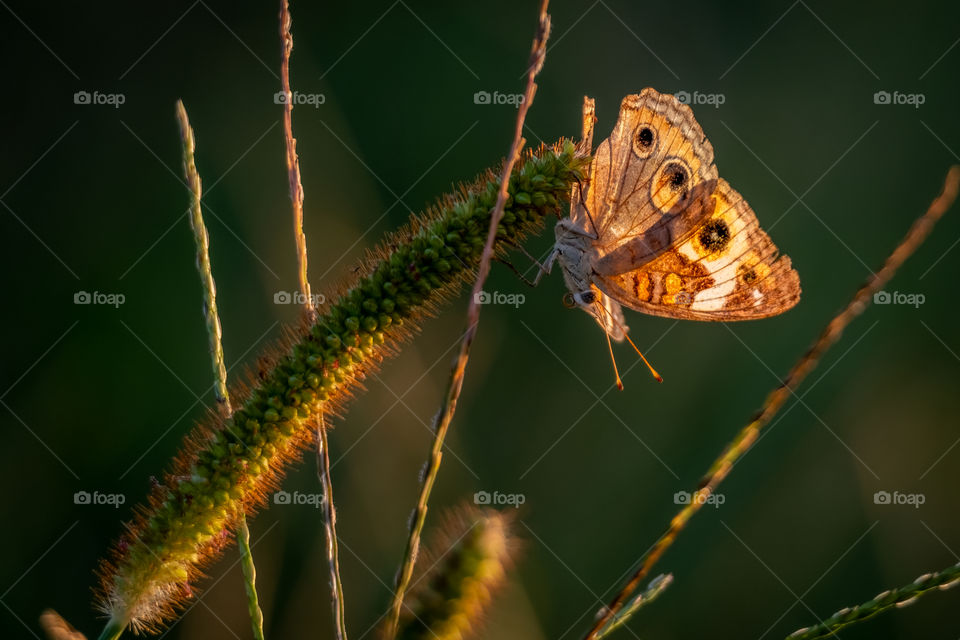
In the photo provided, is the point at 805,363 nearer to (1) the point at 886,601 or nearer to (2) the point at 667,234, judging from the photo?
(1) the point at 886,601

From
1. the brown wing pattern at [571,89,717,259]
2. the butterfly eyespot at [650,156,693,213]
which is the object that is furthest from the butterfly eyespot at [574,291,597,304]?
the butterfly eyespot at [650,156,693,213]

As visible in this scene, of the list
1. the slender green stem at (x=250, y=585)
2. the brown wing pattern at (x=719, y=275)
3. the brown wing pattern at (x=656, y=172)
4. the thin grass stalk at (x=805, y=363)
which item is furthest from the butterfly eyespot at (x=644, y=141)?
the slender green stem at (x=250, y=585)

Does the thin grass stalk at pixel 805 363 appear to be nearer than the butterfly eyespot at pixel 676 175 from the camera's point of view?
Yes

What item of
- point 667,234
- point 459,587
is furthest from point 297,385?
point 667,234

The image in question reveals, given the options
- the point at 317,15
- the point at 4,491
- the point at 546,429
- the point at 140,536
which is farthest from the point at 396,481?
the point at 317,15

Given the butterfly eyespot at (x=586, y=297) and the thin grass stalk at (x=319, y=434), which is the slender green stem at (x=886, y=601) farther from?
the butterfly eyespot at (x=586, y=297)
